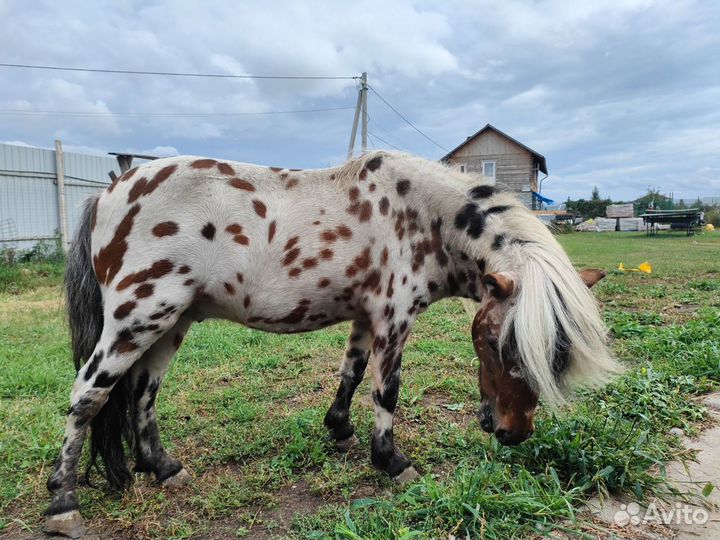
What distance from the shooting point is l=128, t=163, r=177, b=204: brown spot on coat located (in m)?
2.50

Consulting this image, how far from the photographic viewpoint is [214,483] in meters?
2.64

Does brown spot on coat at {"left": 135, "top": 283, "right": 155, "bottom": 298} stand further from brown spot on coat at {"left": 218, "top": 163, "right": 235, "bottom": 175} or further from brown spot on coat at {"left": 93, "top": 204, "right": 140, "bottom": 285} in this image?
brown spot on coat at {"left": 218, "top": 163, "right": 235, "bottom": 175}

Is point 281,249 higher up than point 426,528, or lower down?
higher up

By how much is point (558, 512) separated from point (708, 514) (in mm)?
736

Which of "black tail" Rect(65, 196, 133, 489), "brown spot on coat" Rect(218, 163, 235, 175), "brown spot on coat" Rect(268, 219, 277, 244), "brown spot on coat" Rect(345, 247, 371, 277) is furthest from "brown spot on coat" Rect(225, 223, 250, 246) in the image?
"black tail" Rect(65, 196, 133, 489)

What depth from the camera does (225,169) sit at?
2.66 m

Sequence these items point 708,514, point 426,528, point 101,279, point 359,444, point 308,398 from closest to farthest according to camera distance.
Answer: point 426,528 < point 708,514 < point 101,279 < point 359,444 < point 308,398

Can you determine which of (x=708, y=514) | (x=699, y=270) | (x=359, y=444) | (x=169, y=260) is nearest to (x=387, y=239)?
(x=169, y=260)

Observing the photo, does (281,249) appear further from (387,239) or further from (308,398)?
(308,398)

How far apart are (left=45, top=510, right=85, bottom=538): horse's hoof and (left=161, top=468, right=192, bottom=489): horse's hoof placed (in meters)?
0.47

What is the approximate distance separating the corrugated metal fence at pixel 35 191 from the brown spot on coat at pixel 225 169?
8.17 m

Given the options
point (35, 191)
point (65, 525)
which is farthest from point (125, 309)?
point (35, 191)

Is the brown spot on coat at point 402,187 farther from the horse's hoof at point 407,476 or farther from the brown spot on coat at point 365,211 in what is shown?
the horse's hoof at point 407,476

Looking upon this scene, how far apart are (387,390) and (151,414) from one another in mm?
1428
